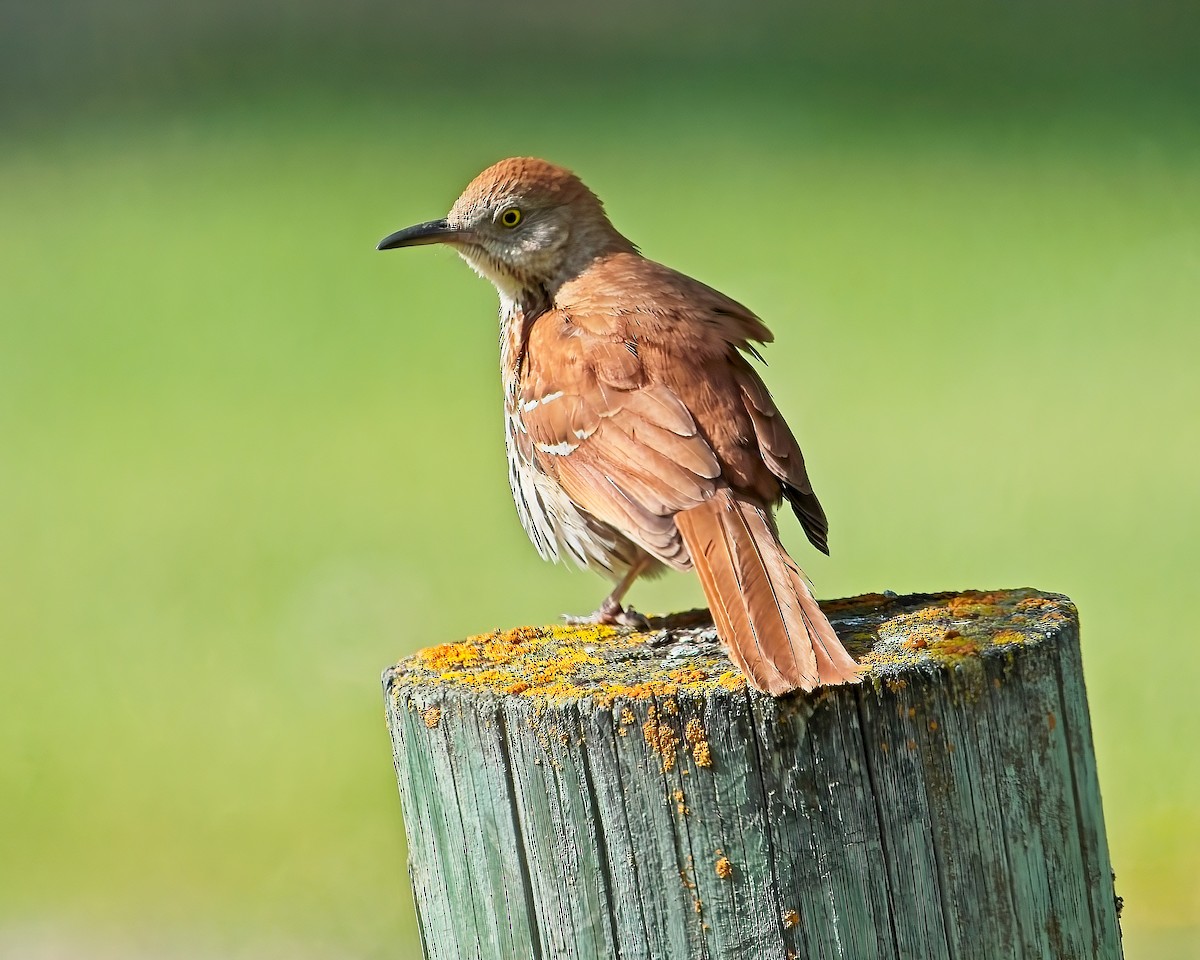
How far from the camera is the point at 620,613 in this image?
3.63 meters

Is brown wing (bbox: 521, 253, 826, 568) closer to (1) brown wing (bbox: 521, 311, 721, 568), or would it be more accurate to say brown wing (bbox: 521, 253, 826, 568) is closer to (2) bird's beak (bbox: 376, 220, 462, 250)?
(1) brown wing (bbox: 521, 311, 721, 568)

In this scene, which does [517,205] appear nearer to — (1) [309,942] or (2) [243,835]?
(1) [309,942]

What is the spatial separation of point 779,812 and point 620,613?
1.26m

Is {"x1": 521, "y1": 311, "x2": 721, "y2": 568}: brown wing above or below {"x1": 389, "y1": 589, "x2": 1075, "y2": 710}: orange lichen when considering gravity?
above

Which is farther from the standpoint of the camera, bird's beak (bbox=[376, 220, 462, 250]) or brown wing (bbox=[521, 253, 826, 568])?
bird's beak (bbox=[376, 220, 462, 250])

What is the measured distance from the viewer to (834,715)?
247 cm

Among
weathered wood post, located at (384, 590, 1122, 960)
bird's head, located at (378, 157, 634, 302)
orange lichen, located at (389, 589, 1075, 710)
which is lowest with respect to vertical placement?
weathered wood post, located at (384, 590, 1122, 960)

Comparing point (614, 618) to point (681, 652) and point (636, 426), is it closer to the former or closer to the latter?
point (636, 426)

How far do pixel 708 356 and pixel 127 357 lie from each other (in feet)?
30.6

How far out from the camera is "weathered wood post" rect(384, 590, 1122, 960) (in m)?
2.42

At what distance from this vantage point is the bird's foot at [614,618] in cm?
345

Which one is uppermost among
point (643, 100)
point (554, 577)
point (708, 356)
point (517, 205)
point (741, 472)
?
point (643, 100)

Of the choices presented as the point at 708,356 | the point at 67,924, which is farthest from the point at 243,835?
the point at 708,356

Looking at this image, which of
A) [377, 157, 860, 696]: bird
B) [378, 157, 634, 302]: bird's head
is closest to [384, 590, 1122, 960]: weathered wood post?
[377, 157, 860, 696]: bird
